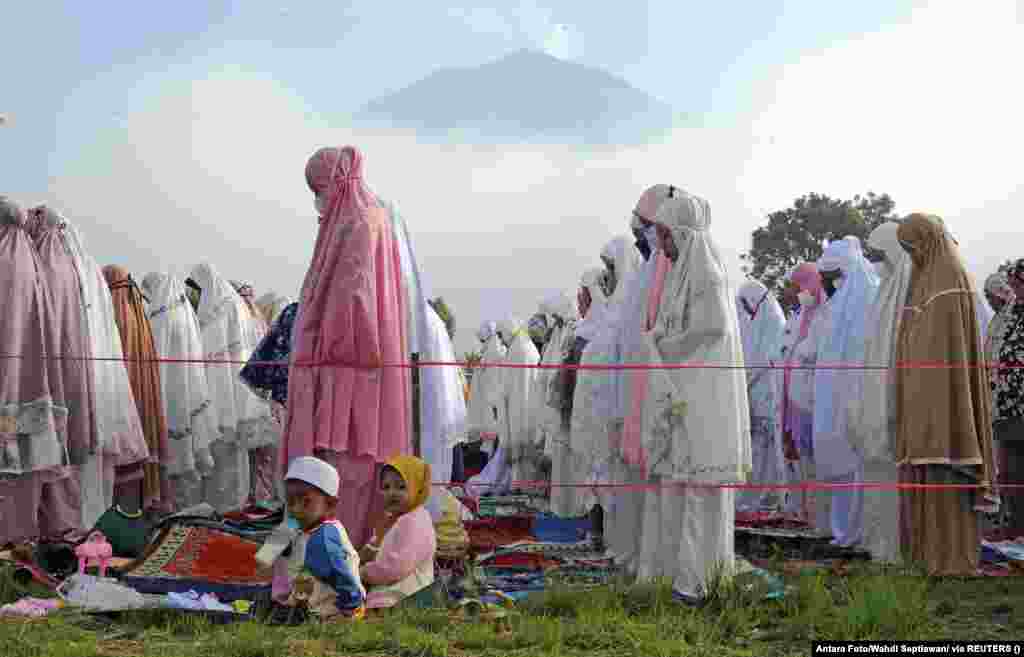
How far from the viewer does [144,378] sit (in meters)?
8.14

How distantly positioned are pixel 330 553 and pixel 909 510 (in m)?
3.75

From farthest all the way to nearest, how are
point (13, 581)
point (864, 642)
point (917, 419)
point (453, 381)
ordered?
point (453, 381) → point (917, 419) → point (13, 581) → point (864, 642)

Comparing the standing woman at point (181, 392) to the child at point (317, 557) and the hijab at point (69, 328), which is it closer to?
the hijab at point (69, 328)

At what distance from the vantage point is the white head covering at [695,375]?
17.7ft

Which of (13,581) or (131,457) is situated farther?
(131,457)

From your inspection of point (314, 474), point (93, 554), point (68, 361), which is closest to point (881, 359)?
point (314, 474)

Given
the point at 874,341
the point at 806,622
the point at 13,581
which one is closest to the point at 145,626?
the point at 13,581

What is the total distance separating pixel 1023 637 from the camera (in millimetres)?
4500

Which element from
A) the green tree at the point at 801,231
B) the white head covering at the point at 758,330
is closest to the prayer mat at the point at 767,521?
the white head covering at the point at 758,330

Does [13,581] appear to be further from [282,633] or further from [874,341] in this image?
[874,341]

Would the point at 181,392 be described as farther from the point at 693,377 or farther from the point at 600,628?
the point at 600,628

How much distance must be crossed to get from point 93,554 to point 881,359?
190 inches

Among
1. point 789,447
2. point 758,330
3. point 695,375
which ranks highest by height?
point 758,330

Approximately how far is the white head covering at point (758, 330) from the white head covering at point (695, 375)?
397cm
